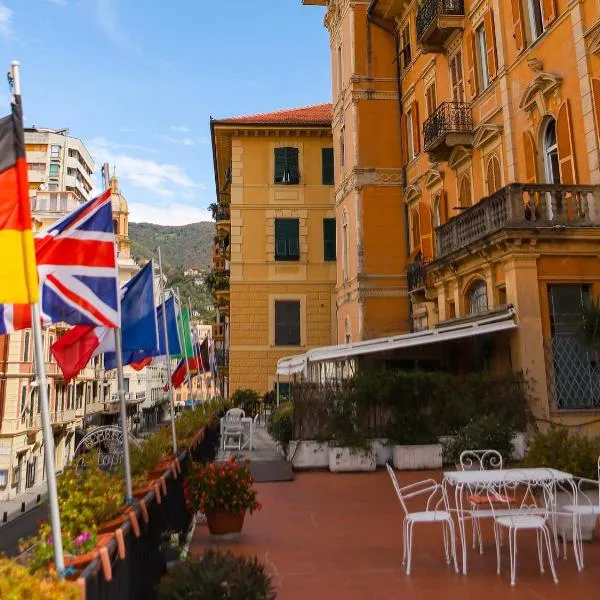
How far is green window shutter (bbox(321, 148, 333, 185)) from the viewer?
29109 millimetres

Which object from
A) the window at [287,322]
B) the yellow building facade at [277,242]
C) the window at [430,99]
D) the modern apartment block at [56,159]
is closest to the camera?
the window at [430,99]

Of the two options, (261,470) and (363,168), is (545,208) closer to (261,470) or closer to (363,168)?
(261,470)

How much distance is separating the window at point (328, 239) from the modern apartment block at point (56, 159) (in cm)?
5078

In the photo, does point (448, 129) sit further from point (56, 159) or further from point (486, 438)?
point (56, 159)

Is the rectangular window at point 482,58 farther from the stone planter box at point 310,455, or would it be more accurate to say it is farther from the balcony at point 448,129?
the stone planter box at point 310,455

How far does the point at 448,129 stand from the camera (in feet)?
53.8

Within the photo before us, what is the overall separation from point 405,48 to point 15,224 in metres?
21.0

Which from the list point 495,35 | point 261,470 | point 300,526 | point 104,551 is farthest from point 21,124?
point 495,35

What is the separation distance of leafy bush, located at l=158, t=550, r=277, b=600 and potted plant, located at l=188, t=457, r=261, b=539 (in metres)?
3.13

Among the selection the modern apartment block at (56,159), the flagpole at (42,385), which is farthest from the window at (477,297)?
→ the modern apartment block at (56,159)

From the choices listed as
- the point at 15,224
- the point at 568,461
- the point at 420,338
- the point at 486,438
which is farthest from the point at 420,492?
the point at 420,338

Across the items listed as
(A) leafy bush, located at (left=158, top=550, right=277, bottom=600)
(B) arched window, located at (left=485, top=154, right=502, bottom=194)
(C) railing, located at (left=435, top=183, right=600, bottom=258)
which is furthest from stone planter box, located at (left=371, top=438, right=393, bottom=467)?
(A) leafy bush, located at (left=158, top=550, right=277, bottom=600)

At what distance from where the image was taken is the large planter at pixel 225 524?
6887 millimetres

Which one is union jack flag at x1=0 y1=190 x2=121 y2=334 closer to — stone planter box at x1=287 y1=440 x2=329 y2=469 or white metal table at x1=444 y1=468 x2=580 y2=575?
white metal table at x1=444 y1=468 x2=580 y2=575
